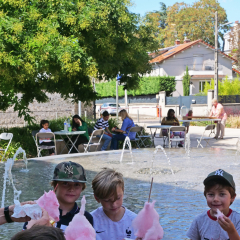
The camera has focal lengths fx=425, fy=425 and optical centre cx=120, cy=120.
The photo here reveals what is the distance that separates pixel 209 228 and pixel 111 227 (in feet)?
2.14

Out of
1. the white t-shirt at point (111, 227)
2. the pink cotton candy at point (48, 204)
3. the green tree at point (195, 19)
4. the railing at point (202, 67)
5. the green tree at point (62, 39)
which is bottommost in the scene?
the white t-shirt at point (111, 227)

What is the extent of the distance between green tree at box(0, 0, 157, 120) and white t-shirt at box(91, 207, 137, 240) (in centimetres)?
871

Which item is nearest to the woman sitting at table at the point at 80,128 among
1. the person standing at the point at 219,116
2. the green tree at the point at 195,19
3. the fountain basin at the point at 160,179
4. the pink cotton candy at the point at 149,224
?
the fountain basin at the point at 160,179

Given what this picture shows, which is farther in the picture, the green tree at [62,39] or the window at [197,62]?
the window at [197,62]

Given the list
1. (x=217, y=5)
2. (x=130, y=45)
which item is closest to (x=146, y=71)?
(x=130, y=45)

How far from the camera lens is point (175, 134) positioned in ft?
48.0

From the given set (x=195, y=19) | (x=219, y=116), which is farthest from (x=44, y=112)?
(x=195, y=19)

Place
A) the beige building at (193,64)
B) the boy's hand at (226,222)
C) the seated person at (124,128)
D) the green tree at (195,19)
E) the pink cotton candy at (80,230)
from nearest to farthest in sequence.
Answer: the pink cotton candy at (80,230) → the boy's hand at (226,222) → the seated person at (124,128) → the beige building at (193,64) → the green tree at (195,19)

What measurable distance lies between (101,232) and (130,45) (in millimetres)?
10371

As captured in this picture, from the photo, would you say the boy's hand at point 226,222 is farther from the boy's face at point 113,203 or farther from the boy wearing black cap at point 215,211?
the boy's face at point 113,203

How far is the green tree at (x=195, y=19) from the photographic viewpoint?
223 ft

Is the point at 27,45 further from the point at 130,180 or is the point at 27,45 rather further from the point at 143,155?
the point at 130,180

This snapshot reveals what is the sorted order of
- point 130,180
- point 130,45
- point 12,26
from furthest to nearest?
point 130,45
point 12,26
point 130,180

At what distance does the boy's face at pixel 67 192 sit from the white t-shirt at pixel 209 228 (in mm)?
791
